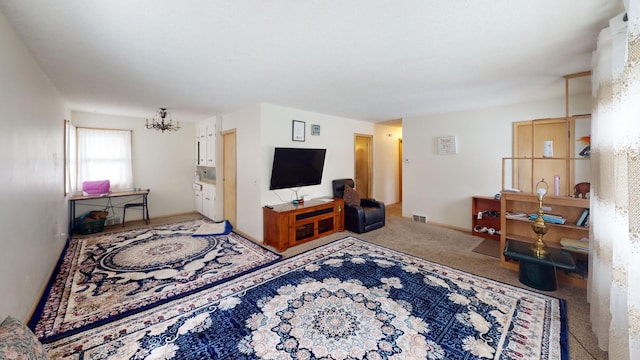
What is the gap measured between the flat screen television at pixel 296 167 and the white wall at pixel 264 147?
15 cm

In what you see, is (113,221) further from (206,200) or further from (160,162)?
(206,200)

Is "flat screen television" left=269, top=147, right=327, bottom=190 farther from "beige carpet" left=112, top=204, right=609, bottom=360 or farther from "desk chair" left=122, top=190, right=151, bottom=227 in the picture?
"desk chair" left=122, top=190, right=151, bottom=227

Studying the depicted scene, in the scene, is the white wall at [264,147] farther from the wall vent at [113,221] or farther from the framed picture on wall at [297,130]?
the wall vent at [113,221]

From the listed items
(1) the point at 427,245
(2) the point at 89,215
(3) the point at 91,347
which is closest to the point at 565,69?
(1) the point at 427,245

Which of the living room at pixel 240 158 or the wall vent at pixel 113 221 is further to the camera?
the wall vent at pixel 113 221

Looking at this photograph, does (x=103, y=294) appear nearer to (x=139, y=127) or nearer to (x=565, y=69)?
(x=139, y=127)

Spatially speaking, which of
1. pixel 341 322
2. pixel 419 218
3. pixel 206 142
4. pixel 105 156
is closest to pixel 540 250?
pixel 341 322

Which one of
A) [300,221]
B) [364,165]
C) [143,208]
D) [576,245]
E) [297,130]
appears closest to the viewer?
[576,245]

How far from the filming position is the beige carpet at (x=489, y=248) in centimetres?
354

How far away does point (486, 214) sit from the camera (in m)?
4.36

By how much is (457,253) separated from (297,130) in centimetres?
330

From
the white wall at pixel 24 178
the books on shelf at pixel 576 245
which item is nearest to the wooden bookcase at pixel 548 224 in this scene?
the books on shelf at pixel 576 245

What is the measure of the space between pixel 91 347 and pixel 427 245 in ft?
→ 13.2

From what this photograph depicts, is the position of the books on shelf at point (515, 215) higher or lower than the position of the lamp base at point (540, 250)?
higher
